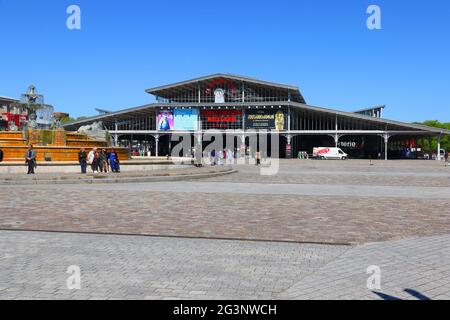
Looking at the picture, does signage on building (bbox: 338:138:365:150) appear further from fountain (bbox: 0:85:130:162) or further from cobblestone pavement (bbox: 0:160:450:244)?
cobblestone pavement (bbox: 0:160:450:244)

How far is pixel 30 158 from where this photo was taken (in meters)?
18.9

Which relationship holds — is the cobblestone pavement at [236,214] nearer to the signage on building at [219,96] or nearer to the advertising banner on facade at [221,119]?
the advertising banner on facade at [221,119]

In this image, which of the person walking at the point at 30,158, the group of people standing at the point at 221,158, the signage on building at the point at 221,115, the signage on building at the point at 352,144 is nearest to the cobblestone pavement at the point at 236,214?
the person walking at the point at 30,158

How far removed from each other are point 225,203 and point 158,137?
165 feet

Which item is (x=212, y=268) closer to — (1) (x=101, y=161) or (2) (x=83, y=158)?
(2) (x=83, y=158)

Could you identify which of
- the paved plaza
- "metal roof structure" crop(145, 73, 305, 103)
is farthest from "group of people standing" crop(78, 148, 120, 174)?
"metal roof structure" crop(145, 73, 305, 103)

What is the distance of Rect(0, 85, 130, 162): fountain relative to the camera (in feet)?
75.7

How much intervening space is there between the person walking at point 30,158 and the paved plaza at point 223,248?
8129 mm

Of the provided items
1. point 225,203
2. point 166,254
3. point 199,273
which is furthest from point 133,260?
point 225,203

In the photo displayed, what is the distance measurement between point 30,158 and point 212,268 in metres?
16.1
